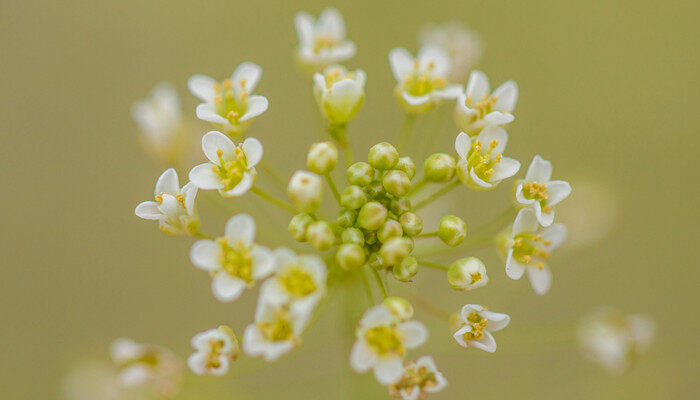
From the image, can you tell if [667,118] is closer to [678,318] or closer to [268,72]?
[678,318]

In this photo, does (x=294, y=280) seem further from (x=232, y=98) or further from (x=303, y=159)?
(x=303, y=159)

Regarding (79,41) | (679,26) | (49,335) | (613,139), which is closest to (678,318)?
(613,139)

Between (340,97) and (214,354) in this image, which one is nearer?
(214,354)

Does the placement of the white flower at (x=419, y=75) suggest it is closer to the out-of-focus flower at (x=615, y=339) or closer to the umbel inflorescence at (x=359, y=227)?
the umbel inflorescence at (x=359, y=227)

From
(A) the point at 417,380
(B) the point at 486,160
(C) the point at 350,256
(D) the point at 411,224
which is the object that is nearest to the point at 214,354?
(C) the point at 350,256

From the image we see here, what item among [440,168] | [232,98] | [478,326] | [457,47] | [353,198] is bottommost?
[478,326]

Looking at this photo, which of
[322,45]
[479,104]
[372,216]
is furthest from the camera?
[322,45]
